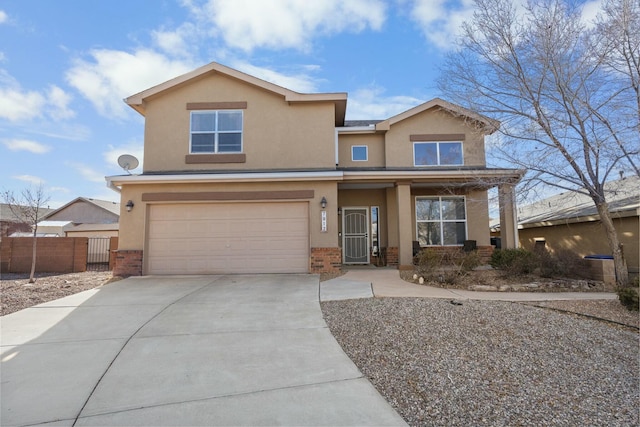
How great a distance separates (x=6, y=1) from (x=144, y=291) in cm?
782

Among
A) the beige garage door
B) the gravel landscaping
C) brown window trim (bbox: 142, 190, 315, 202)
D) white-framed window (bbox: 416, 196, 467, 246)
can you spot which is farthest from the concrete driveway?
white-framed window (bbox: 416, 196, 467, 246)

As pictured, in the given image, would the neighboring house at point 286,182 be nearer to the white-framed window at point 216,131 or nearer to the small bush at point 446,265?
the white-framed window at point 216,131

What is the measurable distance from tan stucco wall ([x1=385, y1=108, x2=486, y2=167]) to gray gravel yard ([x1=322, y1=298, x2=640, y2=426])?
7.86m

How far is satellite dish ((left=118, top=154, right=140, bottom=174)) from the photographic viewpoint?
11773mm

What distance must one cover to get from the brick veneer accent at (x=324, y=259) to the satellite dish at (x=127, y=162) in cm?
682

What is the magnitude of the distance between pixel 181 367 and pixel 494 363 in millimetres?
3701

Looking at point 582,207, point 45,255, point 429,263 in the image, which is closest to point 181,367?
point 429,263

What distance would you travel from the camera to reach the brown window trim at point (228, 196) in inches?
436

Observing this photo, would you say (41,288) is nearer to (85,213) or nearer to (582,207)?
(582,207)

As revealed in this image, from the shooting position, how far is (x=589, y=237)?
1280cm

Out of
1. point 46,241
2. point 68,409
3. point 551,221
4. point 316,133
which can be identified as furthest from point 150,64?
point 551,221

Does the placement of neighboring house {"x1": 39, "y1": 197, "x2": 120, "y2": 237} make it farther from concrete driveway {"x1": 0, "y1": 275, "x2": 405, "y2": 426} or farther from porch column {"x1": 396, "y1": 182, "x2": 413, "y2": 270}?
concrete driveway {"x1": 0, "y1": 275, "x2": 405, "y2": 426}

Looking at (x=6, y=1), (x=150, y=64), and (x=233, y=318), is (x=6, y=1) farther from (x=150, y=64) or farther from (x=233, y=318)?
(x=233, y=318)

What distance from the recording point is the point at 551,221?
14516 mm
